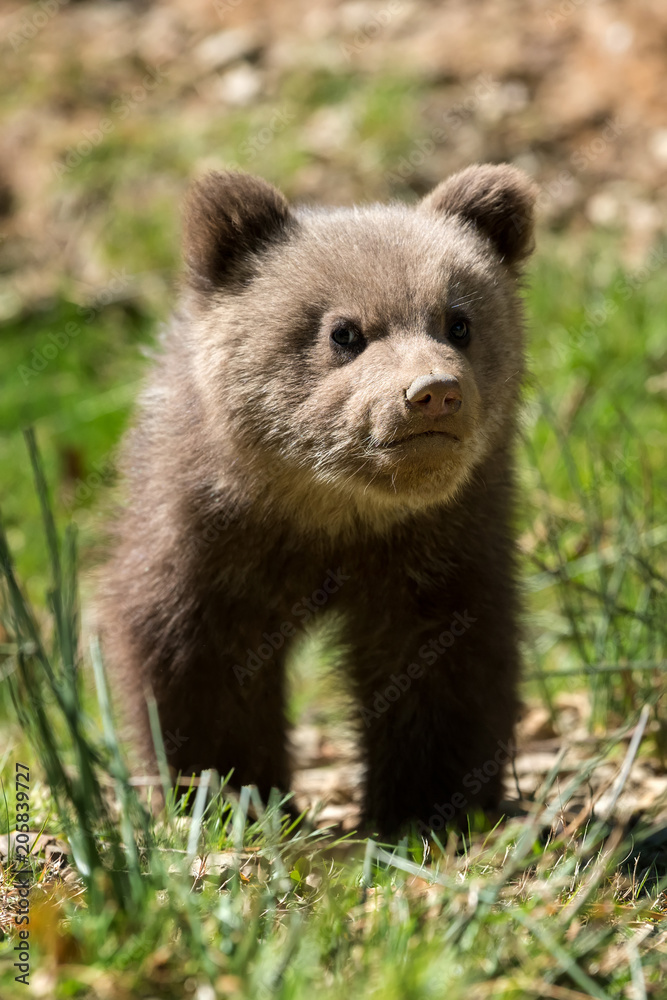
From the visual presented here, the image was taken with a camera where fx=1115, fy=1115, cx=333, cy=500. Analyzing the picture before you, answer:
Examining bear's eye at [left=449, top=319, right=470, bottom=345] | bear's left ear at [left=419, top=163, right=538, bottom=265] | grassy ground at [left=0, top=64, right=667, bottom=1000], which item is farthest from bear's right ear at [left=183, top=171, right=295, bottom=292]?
grassy ground at [left=0, top=64, right=667, bottom=1000]

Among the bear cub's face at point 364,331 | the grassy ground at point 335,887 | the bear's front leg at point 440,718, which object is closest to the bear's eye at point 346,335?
the bear cub's face at point 364,331

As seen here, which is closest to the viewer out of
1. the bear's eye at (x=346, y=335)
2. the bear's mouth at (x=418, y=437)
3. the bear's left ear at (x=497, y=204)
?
the bear's mouth at (x=418, y=437)

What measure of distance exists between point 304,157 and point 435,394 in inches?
279

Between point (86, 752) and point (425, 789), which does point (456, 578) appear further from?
point (86, 752)

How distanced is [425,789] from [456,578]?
2.76 feet

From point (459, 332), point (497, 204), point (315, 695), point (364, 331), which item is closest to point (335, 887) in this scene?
point (364, 331)

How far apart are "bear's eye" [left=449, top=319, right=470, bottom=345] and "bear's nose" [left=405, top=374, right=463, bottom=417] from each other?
0.54 m

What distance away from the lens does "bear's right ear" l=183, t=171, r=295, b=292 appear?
431cm

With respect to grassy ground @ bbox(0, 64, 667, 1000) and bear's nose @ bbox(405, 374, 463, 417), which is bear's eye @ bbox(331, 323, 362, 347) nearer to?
bear's nose @ bbox(405, 374, 463, 417)

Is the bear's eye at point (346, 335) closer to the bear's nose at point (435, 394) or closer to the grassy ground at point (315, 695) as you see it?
the bear's nose at point (435, 394)

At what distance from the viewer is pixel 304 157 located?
32.8ft

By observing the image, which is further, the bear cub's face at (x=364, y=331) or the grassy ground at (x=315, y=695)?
the bear cub's face at (x=364, y=331)

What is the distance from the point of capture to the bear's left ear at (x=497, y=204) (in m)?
4.56

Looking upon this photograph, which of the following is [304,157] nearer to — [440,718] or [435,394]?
[440,718]
